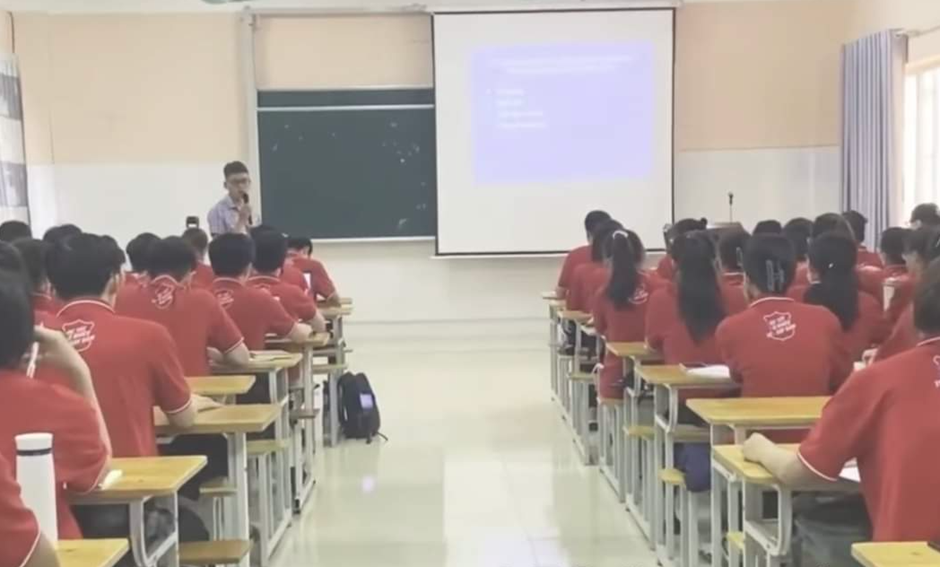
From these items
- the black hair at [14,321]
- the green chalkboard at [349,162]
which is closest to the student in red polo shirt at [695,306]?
the black hair at [14,321]

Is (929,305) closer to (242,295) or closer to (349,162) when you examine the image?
(242,295)

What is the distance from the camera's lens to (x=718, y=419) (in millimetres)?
2973

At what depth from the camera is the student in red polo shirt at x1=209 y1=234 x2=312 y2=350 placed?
4.65 m

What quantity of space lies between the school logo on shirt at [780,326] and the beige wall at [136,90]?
690 centimetres

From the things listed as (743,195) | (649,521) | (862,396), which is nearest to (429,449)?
(649,521)

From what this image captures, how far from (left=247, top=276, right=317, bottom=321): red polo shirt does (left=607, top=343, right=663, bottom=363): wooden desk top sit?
60.4 inches

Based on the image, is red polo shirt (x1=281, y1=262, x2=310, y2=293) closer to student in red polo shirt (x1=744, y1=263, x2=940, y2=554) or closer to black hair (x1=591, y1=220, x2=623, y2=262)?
black hair (x1=591, y1=220, x2=623, y2=262)

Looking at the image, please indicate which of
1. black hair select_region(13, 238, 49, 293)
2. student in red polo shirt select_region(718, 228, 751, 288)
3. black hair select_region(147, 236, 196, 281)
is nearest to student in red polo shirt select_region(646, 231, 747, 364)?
student in red polo shirt select_region(718, 228, 751, 288)

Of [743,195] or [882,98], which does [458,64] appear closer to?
[743,195]

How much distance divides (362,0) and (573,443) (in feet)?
16.2

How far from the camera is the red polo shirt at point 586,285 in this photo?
577cm

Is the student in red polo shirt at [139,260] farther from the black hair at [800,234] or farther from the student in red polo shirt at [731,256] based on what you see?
the black hair at [800,234]

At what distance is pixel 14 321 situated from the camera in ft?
A: 6.36

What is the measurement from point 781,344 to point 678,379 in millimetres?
408
